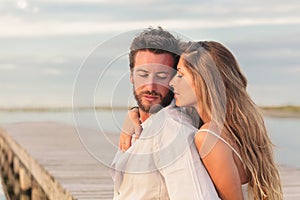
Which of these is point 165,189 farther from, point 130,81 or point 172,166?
point 130,81

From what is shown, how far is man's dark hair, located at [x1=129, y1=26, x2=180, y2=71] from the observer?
3.85m

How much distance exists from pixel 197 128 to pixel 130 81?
15.1 inches

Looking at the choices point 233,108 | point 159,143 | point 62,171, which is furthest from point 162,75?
point 62,171

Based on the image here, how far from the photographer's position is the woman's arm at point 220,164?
3.77m

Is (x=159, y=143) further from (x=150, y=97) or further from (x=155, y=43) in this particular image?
(x=155, y=43)

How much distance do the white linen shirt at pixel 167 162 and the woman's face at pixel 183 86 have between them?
0.19 feet

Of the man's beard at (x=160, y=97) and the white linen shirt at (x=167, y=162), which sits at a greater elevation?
the man's beard at (x=160, y=97)

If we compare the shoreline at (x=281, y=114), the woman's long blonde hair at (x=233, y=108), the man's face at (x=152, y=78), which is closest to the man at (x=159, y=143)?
the man's face at (x=152, y=78)

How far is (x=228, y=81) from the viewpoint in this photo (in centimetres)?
394

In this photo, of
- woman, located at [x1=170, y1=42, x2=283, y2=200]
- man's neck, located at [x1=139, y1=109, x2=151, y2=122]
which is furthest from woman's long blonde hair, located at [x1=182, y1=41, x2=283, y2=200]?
man's neck, located at [x1=139, y1=109, x2=151, y2=122]

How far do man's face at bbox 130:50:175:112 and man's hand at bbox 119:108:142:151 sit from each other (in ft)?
0.55

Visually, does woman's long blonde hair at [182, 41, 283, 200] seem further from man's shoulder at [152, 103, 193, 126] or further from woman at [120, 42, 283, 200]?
man's shoulder at [152, 103, 193, 126]

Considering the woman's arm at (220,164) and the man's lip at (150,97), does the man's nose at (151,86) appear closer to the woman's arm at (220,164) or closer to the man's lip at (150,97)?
the man's lip at (150,97)

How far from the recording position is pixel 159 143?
3764mm
